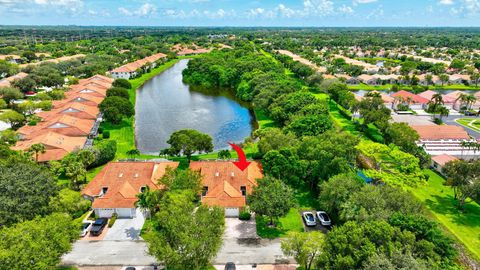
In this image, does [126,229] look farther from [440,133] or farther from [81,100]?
[440,133]

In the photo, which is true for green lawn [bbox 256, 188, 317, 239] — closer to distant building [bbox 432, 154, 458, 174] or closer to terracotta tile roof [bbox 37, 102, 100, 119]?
distant building [bbox 432, 154, 458, 174]

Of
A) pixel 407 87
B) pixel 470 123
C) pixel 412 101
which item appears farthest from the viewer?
pixel 407 87

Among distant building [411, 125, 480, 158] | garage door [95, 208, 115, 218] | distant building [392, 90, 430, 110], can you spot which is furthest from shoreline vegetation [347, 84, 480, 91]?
garage door [95, 208, 115, 218]

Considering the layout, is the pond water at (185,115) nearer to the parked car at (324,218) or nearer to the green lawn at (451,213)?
the parked car at (324,218)

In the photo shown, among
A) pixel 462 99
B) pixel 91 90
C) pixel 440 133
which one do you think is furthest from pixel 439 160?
pixel 91 90

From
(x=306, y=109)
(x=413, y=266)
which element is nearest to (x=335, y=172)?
(x=413, y=266)

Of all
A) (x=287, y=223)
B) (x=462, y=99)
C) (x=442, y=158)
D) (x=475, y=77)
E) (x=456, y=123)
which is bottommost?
(x=287, y=223)

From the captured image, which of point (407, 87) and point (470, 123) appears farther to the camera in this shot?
point (407, 87)

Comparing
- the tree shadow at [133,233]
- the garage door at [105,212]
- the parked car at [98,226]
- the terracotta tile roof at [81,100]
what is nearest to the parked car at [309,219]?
the tree shadow at [133,233]
